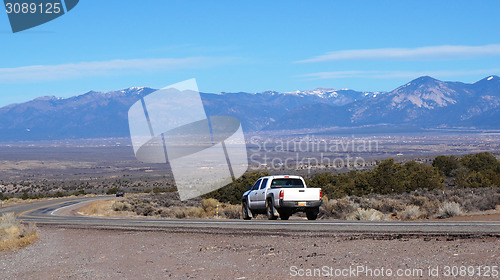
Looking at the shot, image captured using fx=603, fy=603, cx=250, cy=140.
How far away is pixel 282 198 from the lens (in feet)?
74.6

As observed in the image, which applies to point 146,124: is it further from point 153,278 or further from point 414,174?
point 414,174

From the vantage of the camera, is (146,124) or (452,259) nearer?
(452,259)

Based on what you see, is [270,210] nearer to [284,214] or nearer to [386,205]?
[284,214]

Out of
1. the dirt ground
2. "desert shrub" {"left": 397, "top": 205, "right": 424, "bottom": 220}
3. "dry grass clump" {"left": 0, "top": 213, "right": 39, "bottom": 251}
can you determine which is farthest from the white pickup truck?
"dry grass clump" {"left": 0, "top": 213, "right": 39, "bottom": 251}

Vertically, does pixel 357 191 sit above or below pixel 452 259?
below

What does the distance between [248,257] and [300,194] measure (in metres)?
9.47

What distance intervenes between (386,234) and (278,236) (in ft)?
10.1

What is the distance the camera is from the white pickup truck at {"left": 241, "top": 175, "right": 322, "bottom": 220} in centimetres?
2281

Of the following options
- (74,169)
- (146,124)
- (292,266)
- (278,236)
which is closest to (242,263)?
(292,266)

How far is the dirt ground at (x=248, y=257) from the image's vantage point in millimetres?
11477

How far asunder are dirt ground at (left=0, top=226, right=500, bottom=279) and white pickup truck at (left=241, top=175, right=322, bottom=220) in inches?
195

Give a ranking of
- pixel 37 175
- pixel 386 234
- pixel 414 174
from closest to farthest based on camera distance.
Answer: pixel 386 234 < pixel 414 174 < pixel 37 175

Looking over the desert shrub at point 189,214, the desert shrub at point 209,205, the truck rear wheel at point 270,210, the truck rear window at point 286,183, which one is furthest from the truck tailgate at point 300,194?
the desert shrub at point 209,205

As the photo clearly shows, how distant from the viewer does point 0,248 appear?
19.8 meters
